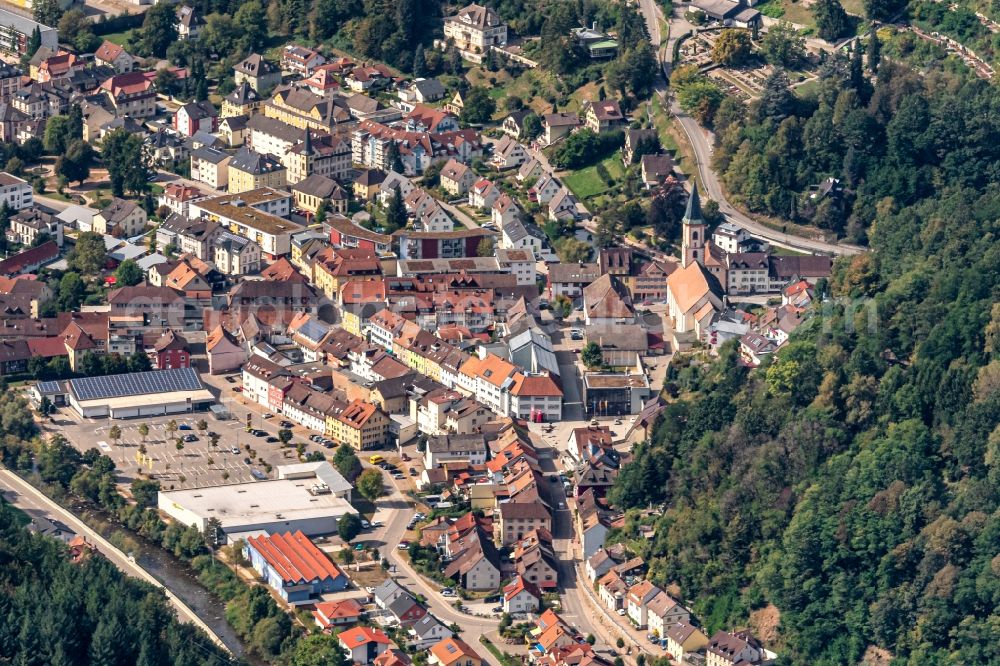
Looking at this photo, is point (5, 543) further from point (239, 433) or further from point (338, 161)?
point (338, 161)

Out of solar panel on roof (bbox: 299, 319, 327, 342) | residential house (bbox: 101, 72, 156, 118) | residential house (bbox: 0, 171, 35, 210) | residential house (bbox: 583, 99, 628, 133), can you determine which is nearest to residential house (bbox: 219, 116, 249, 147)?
residential house (bbox: 101, 72, 156, 118)

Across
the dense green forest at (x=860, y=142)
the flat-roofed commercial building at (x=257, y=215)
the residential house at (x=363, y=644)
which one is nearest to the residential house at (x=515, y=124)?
the dense green forest at (x=860, y=142)

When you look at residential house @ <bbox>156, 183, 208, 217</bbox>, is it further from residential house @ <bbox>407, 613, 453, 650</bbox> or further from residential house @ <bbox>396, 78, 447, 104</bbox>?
residential house @ <bbox>407, 613, 453, 650</bbox>

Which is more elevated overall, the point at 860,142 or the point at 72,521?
the point at 860,142

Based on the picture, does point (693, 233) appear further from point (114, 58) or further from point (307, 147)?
point (114, 58)

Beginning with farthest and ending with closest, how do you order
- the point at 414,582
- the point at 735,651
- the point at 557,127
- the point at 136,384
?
1. the point at 557,127
2. the point at 136,384
3. the point at 414,582
4. the point at 735,651

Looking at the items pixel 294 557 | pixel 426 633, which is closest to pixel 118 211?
pixel 294 557
